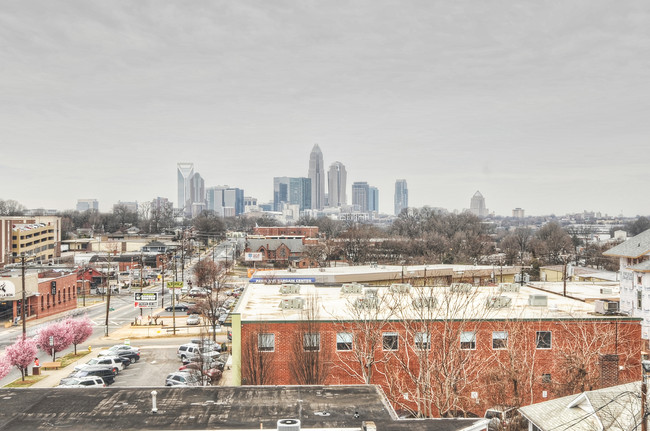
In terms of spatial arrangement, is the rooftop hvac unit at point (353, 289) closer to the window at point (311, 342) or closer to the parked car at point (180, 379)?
the window at point (311, 342)

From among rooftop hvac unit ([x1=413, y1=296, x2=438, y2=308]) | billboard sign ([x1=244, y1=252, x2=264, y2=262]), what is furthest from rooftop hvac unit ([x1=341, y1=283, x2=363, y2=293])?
billboard sign ([x1=244, y1=252, x2=264, y2=262])

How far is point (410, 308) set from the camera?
2806cm

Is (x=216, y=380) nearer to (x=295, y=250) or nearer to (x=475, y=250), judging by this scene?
(x=295, y=250)

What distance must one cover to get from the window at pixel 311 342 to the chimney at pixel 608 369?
12.4 meters

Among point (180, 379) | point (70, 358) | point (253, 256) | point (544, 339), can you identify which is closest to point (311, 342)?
point (180, 379)

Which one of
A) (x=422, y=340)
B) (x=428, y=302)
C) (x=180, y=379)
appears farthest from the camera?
(x=180, y=379)

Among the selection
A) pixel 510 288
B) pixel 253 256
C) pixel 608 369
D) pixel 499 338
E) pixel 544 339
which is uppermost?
pixel 510 288

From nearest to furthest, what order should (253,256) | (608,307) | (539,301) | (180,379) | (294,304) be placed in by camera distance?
(608,307), (294,304), (539,301), (180,379), (253,256)

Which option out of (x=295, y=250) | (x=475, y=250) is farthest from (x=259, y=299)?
(x=475, y=250)

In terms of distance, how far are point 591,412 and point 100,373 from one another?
27.6m

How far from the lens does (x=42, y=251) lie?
11438 cm

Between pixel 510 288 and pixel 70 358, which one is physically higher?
pixel 510 288

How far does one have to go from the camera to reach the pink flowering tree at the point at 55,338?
125 ft

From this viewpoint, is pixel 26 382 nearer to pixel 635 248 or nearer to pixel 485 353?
pixel 485 353
